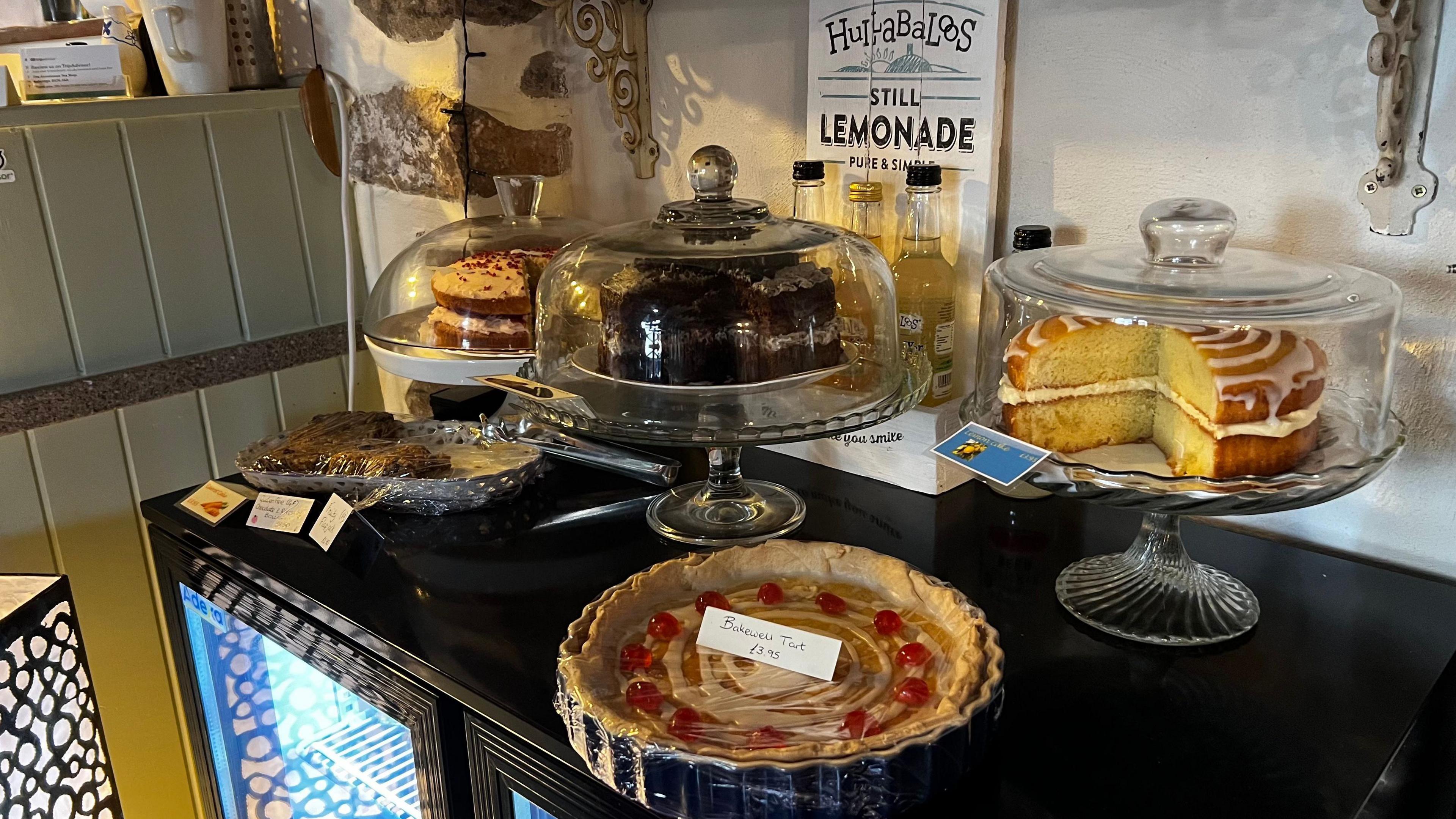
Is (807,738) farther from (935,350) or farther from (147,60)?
(147,60)

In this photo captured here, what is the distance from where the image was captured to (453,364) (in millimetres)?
1237

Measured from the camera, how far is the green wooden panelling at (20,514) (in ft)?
4.55

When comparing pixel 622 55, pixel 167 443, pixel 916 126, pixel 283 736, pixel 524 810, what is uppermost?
pixel 622 55

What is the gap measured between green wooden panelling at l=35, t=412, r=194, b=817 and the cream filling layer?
1.29 meters

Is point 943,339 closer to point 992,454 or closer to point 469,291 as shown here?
point 992,454

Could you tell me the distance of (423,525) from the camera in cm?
114

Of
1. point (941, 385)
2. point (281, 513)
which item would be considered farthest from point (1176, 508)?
point (281, 513)

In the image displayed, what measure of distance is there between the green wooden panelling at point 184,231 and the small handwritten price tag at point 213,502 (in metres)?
0.44

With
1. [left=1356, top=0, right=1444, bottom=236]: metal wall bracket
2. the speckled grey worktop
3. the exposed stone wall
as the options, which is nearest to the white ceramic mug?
the exposed stone wall

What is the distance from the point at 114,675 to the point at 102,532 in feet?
0.74

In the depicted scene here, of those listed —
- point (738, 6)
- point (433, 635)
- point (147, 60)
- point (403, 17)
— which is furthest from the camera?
point (147, 60)

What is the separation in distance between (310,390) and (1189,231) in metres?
1.41

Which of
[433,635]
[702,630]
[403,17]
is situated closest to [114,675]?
[433,635]

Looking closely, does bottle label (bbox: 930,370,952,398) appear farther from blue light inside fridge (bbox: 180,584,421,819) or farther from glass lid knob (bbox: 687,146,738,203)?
blue light inside fridge (bbox: 180,584,421,819)
